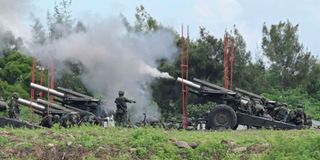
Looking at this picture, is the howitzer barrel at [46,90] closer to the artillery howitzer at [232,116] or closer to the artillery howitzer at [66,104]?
the artillery howitzer at [66,104]

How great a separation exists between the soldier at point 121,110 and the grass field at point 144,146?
7.81 meters

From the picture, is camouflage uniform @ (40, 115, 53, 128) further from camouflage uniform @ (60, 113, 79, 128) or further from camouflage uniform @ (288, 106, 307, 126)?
camouflage uniform @ (288, 106, 307, 126)

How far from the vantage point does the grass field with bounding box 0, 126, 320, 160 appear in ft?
65.7

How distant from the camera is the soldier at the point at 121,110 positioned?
97.1ft

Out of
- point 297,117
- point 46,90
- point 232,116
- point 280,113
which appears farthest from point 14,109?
point 297,117

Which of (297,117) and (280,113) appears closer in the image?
(297,117)

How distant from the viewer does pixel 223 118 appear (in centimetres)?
2955

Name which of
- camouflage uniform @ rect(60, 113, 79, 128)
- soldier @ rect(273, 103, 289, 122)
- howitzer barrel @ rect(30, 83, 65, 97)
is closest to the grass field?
camouflage uniform @ rect(60, 113, 79, 128)

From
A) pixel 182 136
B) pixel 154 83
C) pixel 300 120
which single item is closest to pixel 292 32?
pixel 154 83

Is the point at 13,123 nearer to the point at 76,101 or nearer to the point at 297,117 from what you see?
the point at 76,101

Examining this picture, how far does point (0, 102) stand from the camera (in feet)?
94.5

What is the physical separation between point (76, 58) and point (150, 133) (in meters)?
14.3

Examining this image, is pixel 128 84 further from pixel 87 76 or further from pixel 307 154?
pixel 307 154

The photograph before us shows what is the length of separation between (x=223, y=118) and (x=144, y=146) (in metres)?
9.27
